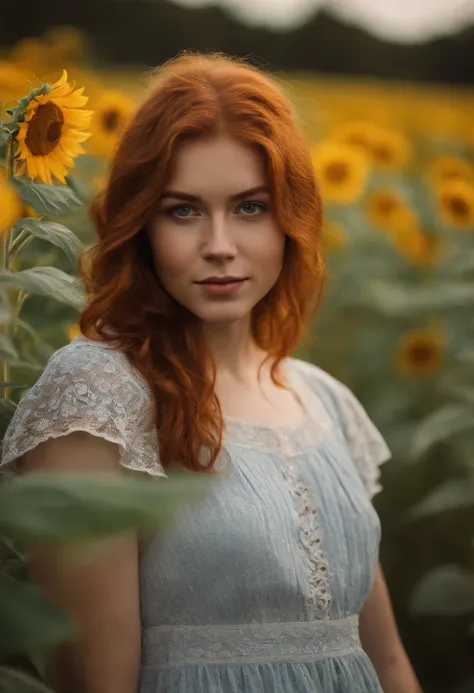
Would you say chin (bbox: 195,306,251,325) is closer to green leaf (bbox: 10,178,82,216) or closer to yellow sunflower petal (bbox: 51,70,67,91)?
green leaf (bbox: 10,178,82,216)

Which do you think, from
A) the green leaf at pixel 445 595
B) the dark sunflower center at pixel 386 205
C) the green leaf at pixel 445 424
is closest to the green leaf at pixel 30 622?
the green leaf at pixel 445 424

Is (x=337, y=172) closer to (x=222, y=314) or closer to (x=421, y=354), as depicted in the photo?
(x=421, y=354)

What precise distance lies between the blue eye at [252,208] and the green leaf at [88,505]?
0.94 m

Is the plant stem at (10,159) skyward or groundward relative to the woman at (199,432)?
skyward

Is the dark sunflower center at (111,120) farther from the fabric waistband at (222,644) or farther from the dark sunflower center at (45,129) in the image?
the fabric waistband at (222,644)

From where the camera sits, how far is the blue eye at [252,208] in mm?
1524

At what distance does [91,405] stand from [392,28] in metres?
3.15

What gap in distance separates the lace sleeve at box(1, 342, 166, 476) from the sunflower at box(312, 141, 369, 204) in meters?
1.56

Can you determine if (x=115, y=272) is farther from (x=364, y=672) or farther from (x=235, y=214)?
(x=364, y=672)

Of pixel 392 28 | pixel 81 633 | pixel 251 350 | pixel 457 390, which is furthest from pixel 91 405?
pixel 392 28

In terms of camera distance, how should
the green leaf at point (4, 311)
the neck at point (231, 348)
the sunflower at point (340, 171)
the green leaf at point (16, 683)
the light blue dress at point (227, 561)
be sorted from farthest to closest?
the sunflower at point (340, 171) < the neck at point (231, 348) < the light blue dress at point (227, 561) < the green leaf at point (4, 311) < the green leaf at point (16, 683)

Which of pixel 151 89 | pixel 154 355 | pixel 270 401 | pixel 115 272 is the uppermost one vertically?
pixel 151 89

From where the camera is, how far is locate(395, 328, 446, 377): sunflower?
10.2 ft

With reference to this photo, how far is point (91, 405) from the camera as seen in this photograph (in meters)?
1.42
